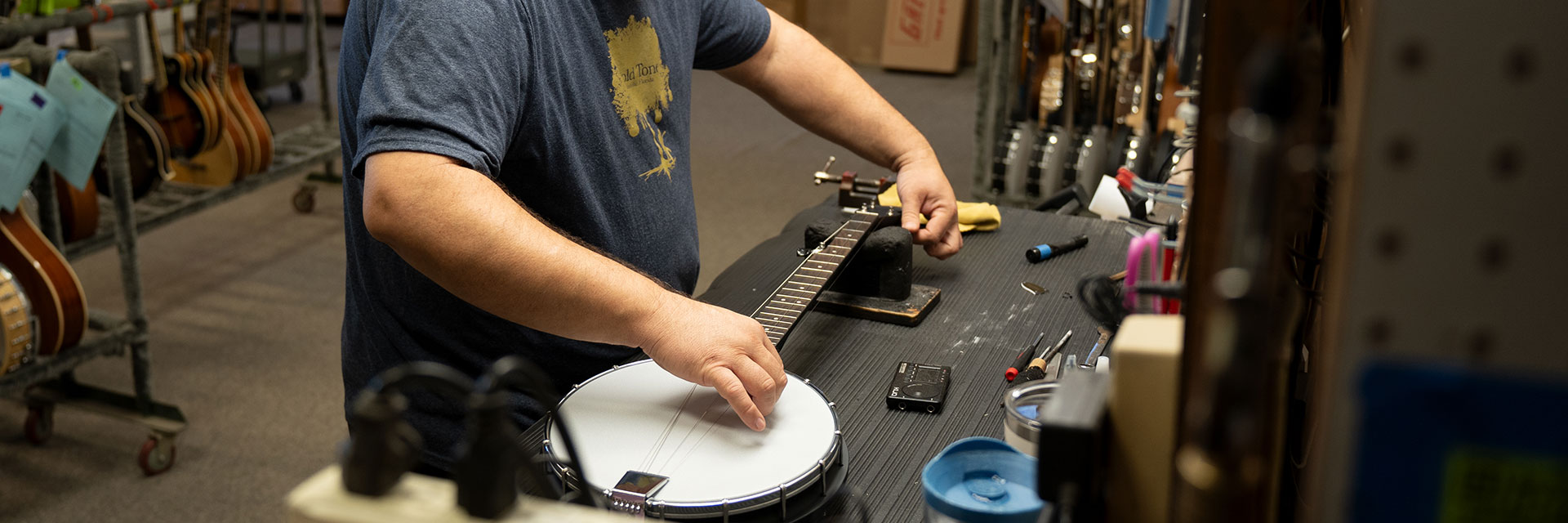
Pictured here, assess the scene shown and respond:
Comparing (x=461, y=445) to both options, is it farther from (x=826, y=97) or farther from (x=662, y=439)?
(x=826, y=97)

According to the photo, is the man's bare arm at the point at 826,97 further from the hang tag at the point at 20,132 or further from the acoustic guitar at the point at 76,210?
the acoustic guitar at the point at 76,210

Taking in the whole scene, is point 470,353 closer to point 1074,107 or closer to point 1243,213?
point 1243,213

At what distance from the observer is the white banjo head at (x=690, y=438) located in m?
0.93

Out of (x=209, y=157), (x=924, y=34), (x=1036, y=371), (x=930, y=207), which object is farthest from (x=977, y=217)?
(x=924, y=34)

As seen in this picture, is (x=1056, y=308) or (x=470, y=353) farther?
(x=1056, y=308)

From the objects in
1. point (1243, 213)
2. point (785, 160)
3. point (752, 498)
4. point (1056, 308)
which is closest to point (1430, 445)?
point (1243, 213)

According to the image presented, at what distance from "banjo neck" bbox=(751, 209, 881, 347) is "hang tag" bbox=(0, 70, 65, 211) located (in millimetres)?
1515

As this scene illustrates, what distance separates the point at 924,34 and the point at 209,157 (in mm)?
3940

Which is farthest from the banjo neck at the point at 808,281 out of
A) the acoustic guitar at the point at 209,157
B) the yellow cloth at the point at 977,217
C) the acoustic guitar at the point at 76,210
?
the acoustic guitar at the point at 209,157

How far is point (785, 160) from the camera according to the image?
4.83 meters

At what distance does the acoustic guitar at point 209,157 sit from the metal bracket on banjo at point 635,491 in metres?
2.72

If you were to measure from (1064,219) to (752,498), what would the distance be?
3.31ft

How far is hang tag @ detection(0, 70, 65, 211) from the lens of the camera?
2.02 m

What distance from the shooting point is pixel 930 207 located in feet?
5.29
